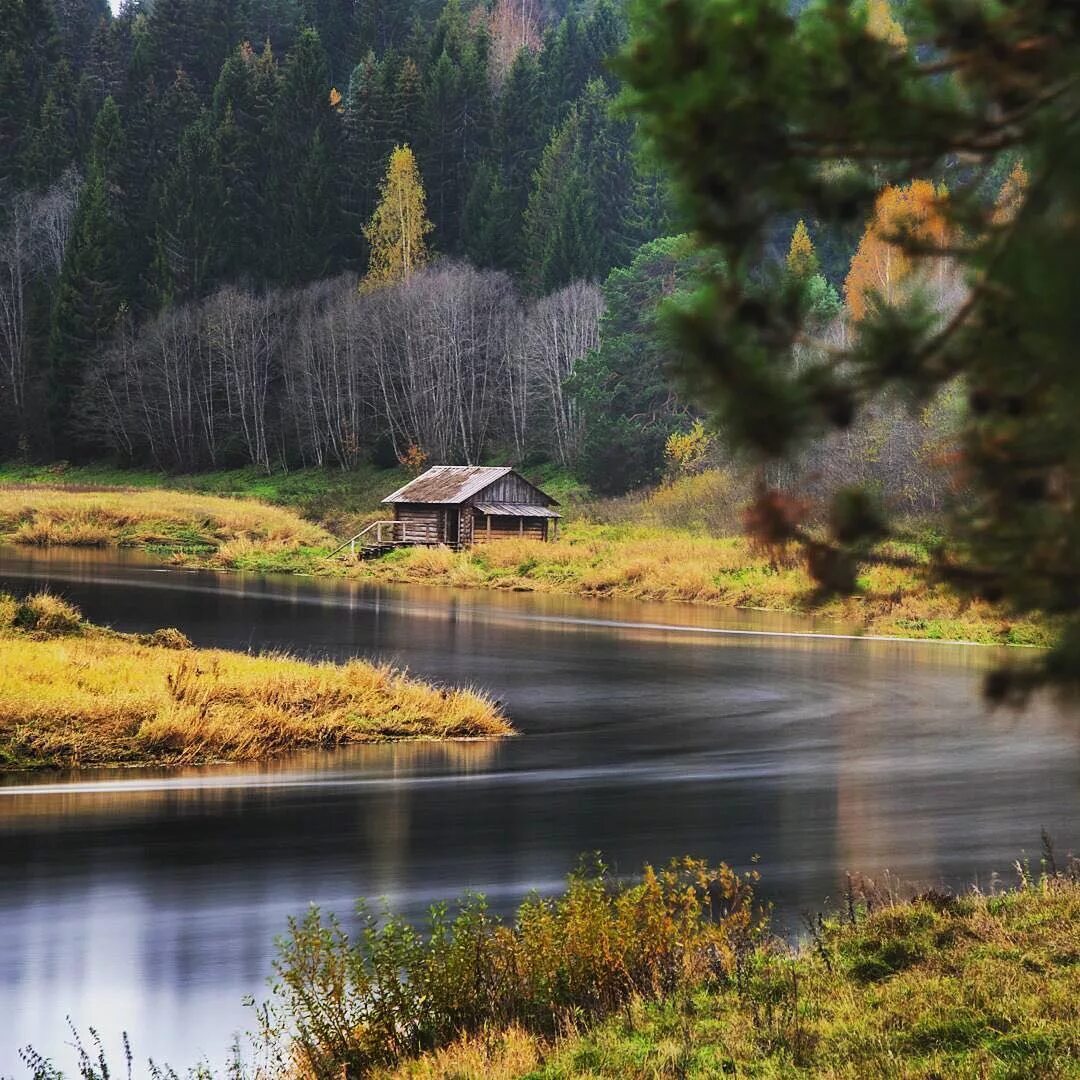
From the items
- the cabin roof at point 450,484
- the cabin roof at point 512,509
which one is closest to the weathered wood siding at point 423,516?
the cabin roof at point 450,484

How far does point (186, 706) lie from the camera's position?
73.8ft

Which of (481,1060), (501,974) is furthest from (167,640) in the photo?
(481,1060)

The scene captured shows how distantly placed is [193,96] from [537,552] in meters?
61.9

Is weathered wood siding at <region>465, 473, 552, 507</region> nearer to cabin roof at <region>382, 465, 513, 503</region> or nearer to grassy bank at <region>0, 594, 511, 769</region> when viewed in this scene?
cabin roof at <region>382, 465, 513, 503</region>

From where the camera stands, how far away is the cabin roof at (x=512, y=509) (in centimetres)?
6619

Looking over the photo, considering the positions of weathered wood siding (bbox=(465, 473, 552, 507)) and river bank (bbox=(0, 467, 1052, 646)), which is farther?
weathered wood siding (bbox=(465, 473, 552, 507))

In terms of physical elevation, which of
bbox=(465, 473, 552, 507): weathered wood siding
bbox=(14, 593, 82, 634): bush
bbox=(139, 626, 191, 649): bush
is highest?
bbox=(465, 473, 552, 507): weathered wood siding

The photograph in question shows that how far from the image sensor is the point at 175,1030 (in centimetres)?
1072

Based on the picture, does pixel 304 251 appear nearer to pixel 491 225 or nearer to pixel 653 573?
pixel 491 225

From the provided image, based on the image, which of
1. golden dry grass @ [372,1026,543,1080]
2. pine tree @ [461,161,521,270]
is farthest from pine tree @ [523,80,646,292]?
golden dry grass @ [372,1026,543,1080]

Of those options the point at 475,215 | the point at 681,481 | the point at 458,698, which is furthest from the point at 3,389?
the point at 458,698

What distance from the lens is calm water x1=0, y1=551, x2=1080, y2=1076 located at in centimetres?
1239

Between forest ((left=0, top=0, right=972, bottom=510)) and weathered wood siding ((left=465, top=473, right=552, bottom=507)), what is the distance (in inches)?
349

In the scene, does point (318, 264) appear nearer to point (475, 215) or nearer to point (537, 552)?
point (475, 215)
